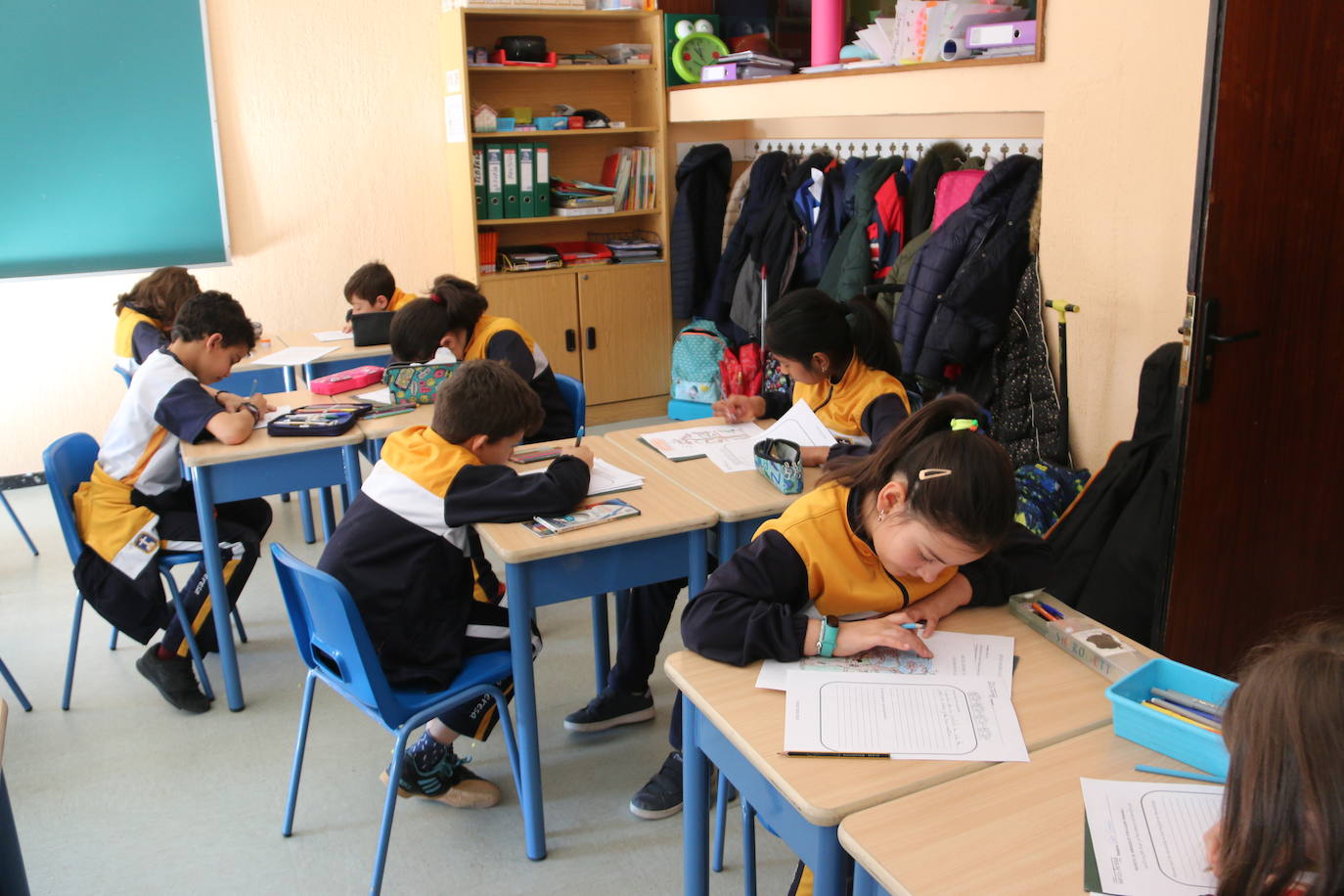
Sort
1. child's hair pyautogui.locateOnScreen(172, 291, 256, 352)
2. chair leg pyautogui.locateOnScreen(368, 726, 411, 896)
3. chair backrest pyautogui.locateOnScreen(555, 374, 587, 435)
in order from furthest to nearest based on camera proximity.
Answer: chair backrest pyautogui.locateOnScreen(555, 374, 587, 435) → child's hair pyautogui.locateOnScreen(172, 291, 256, 352) → chair leg pyautogui.locateOnScreen(368, 726, 411, 896)

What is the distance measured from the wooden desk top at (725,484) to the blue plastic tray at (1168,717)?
0.84 meters

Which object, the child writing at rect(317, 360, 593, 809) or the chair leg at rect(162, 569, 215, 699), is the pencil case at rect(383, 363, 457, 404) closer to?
the chair leg at rect(162, 569, 215, 699)

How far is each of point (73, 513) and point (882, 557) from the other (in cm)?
211

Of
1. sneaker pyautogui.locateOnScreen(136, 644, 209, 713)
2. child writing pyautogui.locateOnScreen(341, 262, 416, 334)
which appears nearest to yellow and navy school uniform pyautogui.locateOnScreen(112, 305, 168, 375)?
child writing pyautogui.locateOnScreen(341, 262, 416, 334)

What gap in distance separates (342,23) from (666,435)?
137 inches

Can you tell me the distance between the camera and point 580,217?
5488 mm

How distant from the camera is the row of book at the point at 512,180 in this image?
517cm

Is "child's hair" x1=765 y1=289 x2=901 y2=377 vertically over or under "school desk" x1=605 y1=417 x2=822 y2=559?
over

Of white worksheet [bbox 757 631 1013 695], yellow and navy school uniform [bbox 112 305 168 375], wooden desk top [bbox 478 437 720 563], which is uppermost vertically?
yellow and navy school uniform [bbox 112 305 168 375]

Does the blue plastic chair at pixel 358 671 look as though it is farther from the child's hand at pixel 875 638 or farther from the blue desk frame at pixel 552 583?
the child's hand at pixel 875 638

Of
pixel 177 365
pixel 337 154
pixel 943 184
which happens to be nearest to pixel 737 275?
pixel 943 184

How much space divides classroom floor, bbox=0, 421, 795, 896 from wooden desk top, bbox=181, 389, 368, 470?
67 cm

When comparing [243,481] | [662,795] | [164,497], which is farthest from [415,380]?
[662,795]

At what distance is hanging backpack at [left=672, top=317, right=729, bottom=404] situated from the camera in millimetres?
5473
